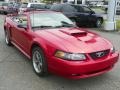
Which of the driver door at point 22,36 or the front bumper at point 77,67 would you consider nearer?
the front bumper at point 77,67

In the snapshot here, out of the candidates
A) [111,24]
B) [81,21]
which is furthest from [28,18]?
[81,21]

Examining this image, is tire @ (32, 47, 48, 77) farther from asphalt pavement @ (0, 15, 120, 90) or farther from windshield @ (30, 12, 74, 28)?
windshield @ (30, 12, 74, 28)

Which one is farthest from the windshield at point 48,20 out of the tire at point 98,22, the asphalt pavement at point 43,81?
the tire at point 98,22

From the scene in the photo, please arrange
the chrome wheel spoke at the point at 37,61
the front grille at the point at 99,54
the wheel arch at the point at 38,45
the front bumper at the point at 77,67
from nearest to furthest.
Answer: the front bumper at the point at 77,67 → the front grille at the point at 99,54 → the wheel arch at the point at 38,45 → the chrome wheel spoke at the point at 37,61

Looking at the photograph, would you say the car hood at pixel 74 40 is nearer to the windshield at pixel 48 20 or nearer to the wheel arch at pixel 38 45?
the wheel arch at pixel 38 45

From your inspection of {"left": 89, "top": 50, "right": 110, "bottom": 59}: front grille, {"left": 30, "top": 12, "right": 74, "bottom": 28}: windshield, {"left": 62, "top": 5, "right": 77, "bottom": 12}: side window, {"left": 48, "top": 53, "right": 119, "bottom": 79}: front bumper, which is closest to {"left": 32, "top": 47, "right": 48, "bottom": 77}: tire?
{"left": 48, "top": 53, "right": 119, "bottom": 79}: front bumper

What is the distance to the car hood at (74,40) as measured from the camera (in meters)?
4.58

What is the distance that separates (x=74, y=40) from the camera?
489 cm

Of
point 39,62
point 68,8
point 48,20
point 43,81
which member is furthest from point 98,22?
point 43,81

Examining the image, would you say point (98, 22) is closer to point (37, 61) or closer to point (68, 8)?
point (68, 8)

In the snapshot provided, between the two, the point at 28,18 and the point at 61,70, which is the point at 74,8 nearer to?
the point at 28,18

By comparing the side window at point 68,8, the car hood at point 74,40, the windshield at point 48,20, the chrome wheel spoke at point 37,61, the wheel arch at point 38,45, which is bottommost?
the chrome wheel spoke at point 37,61

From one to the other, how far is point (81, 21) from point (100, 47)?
10.4 meters

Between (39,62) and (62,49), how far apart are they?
0.93 meters
